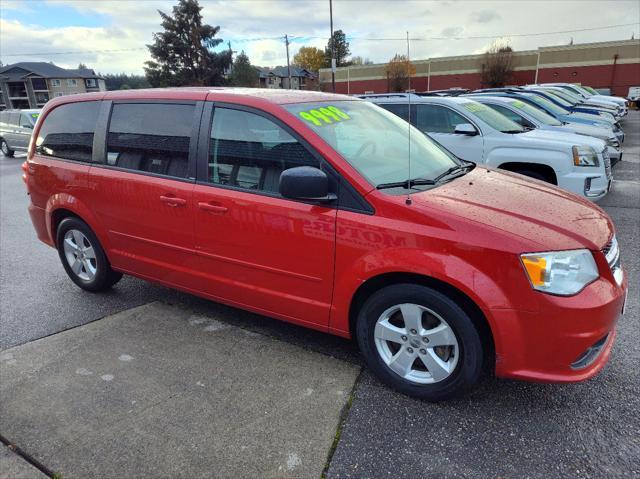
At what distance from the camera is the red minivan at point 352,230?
7.73 feet

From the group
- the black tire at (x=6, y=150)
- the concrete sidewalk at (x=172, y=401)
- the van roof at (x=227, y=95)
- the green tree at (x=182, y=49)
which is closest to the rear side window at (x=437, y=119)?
the van roof at (x=227, y=95)

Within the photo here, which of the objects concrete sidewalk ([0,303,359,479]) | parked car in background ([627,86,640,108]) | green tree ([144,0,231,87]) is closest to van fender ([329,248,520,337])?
concrete sidewalk ([0,303,359,479])

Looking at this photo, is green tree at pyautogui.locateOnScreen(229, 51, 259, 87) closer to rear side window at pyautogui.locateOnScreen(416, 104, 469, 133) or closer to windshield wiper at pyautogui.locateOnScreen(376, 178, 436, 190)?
rear side window at pyautogui.locateOnScreen(416, 104, 469, 133)

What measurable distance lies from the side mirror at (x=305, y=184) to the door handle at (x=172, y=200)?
0.98 m

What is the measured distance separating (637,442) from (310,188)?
86.2 inches

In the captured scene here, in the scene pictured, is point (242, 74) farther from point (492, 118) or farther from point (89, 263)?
point (89, 263)

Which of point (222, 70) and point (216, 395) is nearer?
point (216, 395)

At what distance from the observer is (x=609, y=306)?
7.74 ft

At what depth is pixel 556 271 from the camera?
2.30 meters

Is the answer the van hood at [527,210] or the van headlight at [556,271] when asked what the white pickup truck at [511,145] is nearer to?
the van hood at [527,210]

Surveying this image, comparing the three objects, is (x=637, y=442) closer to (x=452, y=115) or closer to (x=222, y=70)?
(x=452, y=115)

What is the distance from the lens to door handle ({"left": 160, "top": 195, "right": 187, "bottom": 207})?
3322 millimetres

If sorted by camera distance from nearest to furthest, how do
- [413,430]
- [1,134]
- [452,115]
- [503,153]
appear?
[413,430] < [503,153] < [452,115] < [1,134]

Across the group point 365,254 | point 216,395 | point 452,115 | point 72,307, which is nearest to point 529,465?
point 365,254
